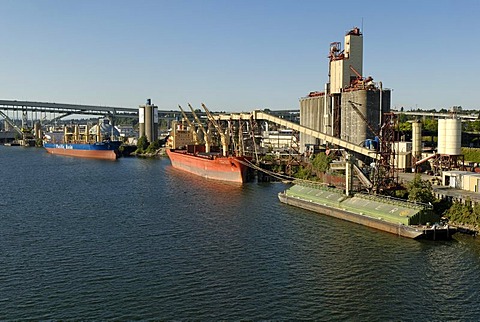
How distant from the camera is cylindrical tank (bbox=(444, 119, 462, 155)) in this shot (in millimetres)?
33125

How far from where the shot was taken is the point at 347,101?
50406 mm

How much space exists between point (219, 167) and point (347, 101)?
50.4 ft

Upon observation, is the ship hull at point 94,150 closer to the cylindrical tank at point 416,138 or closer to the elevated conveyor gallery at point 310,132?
the elevated conveyor gallery at point 310,132

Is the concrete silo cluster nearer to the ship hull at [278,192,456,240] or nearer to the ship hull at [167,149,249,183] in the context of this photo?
the ship hull at [167,149,249,183]

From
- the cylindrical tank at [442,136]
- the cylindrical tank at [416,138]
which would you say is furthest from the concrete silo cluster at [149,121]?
the cylindrical tank at [442,136]

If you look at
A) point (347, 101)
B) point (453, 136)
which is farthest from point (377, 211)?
point (347, 101)

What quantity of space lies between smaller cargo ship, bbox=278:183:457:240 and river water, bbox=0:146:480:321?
23.0 inches

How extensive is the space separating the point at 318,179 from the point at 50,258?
2577 cm

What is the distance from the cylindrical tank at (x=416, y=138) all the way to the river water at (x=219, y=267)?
14975mm

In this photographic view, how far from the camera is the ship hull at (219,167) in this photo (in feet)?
143

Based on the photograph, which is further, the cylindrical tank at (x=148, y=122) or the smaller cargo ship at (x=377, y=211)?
the cylindrical tank at (x=148, y=122)

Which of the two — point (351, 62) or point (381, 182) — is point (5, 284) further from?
point (351, 62)

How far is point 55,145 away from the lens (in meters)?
86.6

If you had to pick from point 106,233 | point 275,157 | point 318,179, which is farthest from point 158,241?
point 275,157
